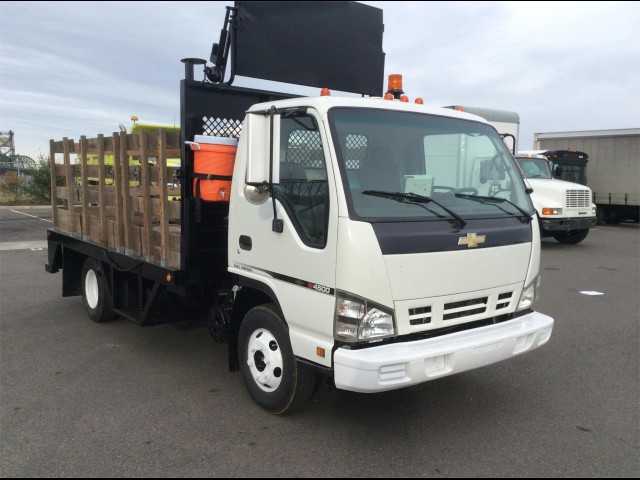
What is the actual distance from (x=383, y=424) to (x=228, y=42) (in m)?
3.21

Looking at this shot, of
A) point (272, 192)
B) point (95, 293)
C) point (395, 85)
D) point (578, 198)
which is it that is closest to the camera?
point (272, 192)

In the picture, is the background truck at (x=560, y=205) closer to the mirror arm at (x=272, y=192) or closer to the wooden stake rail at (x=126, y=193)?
the wooden stake rail at (x=126, y=193)

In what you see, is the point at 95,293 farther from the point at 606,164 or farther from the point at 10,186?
the point at 10,186

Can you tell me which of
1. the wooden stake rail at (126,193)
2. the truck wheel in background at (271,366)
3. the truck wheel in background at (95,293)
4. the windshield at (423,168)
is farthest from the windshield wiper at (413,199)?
the truck wheel in background at (95,293)

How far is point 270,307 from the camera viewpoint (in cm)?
380

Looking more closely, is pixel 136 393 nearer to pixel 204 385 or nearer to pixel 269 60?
pixel 204 385

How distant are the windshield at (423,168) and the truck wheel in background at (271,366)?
1066 mm

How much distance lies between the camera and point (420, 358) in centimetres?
310

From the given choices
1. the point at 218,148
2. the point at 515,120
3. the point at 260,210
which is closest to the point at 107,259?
the point at 218,148

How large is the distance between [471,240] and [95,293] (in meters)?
4.40

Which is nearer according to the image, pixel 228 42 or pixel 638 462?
pixel 638 462

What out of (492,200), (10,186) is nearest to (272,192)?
(492,200)

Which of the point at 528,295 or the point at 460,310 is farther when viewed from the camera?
the point at 528,295

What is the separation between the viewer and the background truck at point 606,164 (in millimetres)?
18250
